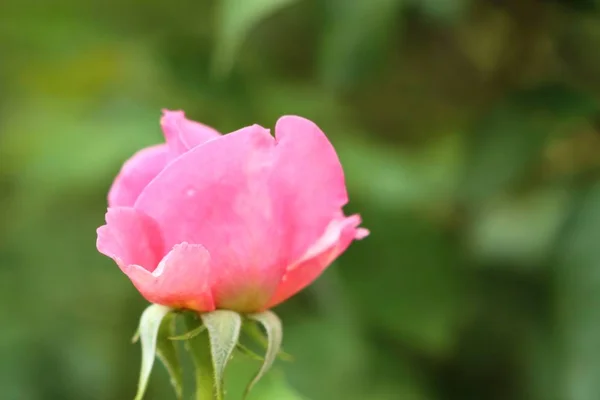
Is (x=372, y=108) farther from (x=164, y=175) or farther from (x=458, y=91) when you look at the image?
(x=164, y=175)

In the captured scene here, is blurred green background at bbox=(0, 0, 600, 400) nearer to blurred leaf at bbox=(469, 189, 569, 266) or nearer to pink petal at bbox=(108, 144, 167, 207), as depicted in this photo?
blurred leaf at bbox=(469, 189, 569, 266)

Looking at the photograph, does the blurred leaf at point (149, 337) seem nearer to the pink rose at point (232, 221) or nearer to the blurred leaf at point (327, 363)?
the pink rose at point (232, 221)

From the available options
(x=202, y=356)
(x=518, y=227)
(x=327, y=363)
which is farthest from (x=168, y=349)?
(x=518, y=227)

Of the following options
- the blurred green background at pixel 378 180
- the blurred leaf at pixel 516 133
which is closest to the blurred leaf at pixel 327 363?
the blurred green background at pixel 378 180

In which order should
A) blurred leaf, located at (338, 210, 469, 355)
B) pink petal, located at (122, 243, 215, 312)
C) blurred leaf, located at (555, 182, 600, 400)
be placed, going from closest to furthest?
1. pink petal, located at (122, 243, 215, 312)
2. blurred leaf, located at (555, 182, 600, 400)
3. blurred leaf, located at (338, 210, 469, 355)

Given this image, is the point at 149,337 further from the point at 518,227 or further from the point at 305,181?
the point at 518,227

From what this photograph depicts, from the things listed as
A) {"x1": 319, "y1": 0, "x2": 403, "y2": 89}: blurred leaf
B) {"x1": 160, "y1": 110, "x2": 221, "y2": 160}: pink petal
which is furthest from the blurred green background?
{"x1": 160, "y1": 110, "x2": 221, "y2": 160}: pink petal
